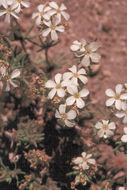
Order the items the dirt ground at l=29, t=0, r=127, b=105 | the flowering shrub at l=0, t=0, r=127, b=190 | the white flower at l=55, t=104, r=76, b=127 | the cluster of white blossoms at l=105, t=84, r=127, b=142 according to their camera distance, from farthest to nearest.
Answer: the dirt ground at l=29, t=0, r=127, b=105, the flowering shrub at l=0, t=0, r=127, b=190, the cluster of white blossoms at l=105, t=84, r=127, b=142, the white flower at l=55, t=104, r=76, b=127

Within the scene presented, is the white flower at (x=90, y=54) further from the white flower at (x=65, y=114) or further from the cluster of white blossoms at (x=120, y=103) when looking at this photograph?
the white flower at (x=65, y=114)

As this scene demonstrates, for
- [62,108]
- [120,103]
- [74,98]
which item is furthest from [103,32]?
[62,108]

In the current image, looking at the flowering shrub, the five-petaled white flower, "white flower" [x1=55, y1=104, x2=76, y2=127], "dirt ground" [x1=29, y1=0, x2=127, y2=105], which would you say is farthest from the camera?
"dirt ground" [x1=29, y1=0, x2=127, y2=105]

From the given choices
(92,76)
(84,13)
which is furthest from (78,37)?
(92,76)

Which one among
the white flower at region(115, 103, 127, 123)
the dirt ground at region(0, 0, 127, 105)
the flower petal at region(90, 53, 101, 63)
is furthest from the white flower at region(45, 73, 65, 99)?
the dirt ground at region(0, 0, 127, 105)

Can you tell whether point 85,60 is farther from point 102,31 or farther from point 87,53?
point 102,31

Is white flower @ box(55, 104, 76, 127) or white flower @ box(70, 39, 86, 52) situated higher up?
white flower @ box(70, 39, 86, 52)

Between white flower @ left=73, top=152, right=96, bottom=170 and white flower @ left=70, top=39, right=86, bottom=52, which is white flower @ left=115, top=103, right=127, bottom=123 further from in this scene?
white flower @ left=70, top=39, right=86, bottom=52

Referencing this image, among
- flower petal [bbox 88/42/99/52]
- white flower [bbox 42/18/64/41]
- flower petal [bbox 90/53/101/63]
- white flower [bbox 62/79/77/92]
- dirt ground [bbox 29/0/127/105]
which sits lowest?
white flower [bbox 62/79/77/92]

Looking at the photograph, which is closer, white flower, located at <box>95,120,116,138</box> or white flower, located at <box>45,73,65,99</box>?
white flower, located at <box>45,73,65,99</box>
